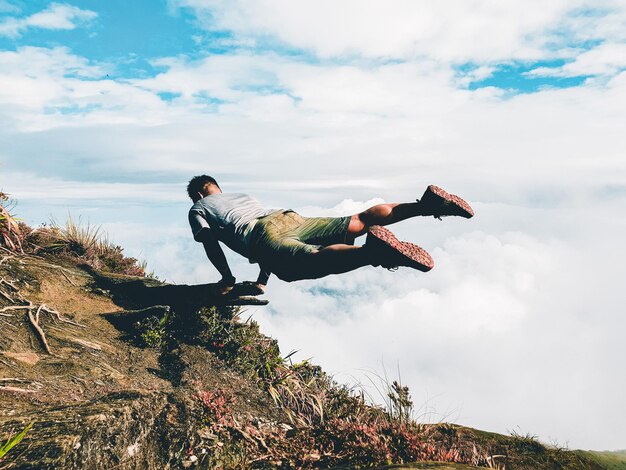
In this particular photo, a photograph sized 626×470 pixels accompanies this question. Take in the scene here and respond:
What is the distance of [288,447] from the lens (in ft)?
15.8

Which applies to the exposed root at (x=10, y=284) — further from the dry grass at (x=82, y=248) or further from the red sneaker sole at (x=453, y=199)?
the red sneaker sole at (x=453, y=199)

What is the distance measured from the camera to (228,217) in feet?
23.2

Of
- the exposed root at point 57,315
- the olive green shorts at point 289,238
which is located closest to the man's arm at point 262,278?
the olive green shorts at point 289,238

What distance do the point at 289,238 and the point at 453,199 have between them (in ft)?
7.17

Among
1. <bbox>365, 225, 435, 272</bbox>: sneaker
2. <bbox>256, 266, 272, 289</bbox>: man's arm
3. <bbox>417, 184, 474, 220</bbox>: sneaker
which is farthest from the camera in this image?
<bbox>256, 266, 272, 289</bbox>: man's arm

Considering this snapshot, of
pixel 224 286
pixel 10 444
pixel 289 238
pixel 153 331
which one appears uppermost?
pixel 289 238

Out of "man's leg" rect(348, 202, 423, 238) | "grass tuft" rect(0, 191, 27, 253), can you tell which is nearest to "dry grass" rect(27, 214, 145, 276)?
"grass tuft" rect(0, 191, 27, 253)

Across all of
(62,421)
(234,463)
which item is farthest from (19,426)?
(234,463)

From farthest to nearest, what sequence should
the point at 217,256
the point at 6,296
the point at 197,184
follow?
the point at 197,184 < the point at 217,256 < the point at 6,296

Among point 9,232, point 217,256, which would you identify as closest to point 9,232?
point 9,232

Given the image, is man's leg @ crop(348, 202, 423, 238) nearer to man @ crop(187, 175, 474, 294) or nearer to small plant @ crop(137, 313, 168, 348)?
man @ crop(187, 175, 474, 294)

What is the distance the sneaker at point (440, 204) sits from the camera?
6.30 meters

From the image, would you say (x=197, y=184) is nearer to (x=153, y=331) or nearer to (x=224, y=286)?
(x=224, y=286)

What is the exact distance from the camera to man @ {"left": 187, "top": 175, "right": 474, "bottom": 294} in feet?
16.2
